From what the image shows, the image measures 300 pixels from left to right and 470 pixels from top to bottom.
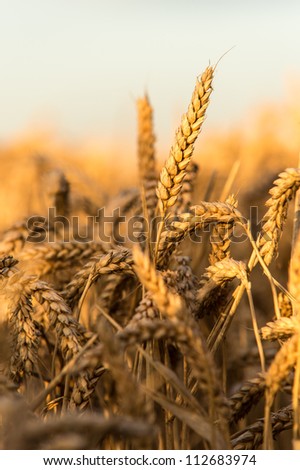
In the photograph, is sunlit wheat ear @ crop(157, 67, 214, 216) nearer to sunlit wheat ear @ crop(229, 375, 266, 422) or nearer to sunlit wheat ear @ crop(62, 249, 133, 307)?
sunlit wheat ear @ crop(62, 249, 133, 307)

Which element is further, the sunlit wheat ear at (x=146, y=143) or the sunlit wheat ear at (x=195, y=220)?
the sunlit wheat ear at (x=146, y=143)

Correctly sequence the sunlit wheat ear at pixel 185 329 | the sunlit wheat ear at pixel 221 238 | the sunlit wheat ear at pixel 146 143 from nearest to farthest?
the sunlit wheat ear at pixel 185 329
the sunlit wheat ear at pixel 221 238
the sunlit wheat ear at pixel 146 143

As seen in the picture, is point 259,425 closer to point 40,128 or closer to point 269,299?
point 269,299

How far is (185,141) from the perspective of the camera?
5.40 ft

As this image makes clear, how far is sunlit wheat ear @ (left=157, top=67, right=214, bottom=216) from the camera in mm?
1616

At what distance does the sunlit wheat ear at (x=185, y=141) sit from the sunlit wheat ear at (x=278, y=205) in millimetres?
220

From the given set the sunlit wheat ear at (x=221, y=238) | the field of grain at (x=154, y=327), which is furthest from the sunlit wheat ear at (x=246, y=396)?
the sunlit wheat ear at (x=221, y=238)

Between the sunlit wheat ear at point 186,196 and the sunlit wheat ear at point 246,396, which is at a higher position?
the sunlit wheat ear at point 186,196

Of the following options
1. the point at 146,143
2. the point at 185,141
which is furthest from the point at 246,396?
the point at 146,143

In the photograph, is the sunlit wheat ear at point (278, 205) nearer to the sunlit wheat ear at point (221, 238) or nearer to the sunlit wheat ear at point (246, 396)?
the sunlit wheat ear at point (221, 238)

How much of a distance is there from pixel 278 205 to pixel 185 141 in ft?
0.88

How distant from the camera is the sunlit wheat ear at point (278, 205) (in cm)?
164

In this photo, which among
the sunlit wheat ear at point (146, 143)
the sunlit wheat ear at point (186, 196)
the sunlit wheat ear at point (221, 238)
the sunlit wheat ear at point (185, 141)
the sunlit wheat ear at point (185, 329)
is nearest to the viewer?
the sunlit wheat ear at point (185, 329)
